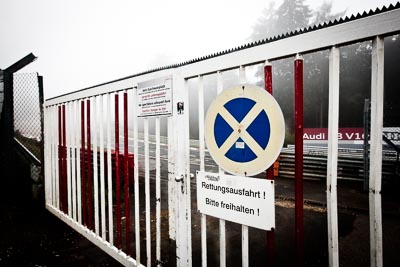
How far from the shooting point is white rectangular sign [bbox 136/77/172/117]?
2.37 meters

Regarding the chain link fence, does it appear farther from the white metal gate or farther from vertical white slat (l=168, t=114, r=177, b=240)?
vertical white slat (l=168, t=114, r=177, b=240)

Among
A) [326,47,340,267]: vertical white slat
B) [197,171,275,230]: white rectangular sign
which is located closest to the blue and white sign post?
[197,171,275,230]: white rectangular sign

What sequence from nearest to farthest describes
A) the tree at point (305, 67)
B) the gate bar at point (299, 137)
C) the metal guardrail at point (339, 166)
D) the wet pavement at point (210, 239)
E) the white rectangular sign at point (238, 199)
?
the gate bar at point (299, 137), the white rectangular sign at point (238, 199), the wet pavement at point (210, 239), the metal guardrail at point (339, 166), the tree at point (305, 67)

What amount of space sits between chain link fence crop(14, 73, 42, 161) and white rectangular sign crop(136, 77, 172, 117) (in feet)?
11.6

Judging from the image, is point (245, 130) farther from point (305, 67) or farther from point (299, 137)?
point (305, 67)

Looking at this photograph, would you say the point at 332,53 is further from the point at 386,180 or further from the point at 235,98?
the point at 386,180

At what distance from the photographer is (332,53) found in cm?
146

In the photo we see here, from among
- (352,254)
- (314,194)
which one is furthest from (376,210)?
(314,194)

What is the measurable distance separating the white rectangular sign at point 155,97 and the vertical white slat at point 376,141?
158 cm

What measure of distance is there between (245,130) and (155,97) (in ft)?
3.66

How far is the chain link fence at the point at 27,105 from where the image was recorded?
5312mm

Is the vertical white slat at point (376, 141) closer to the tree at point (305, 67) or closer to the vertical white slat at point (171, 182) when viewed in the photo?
the vertical white slat at point (171, 182)

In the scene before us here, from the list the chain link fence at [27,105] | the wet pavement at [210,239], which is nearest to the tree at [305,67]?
the wet pavement at [210,239]

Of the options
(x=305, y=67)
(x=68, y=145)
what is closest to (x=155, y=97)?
(x=68, y=145)
